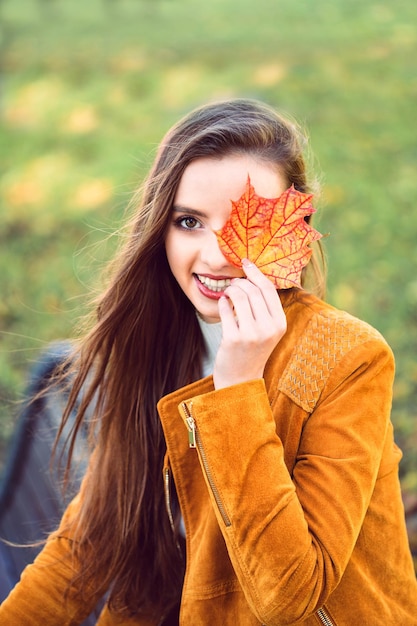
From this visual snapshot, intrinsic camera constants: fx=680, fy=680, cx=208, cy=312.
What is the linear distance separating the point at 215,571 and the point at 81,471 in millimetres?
841

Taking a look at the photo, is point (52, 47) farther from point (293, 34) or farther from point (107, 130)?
point (293, 34)

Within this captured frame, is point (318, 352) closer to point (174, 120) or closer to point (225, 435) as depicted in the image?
point (225, 435)

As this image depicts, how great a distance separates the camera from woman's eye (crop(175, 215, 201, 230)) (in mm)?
1579

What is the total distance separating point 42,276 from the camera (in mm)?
4410

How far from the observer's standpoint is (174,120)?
5.83 m

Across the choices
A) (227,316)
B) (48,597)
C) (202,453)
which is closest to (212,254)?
(227,316)

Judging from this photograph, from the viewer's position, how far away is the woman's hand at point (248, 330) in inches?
54.8

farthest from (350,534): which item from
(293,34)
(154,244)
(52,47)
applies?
(52,47)

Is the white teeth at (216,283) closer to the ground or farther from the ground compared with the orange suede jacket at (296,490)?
farther from the ground

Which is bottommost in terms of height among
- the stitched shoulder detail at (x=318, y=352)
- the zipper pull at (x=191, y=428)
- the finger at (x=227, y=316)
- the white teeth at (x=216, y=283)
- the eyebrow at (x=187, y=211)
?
the zipper pull at (x=191, y=428)

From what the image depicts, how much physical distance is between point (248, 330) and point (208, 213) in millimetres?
304

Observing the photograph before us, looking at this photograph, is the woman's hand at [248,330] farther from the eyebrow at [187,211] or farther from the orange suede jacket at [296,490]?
the eyebrow at [187,211]

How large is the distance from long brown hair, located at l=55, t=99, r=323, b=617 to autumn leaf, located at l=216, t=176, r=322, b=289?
0.32 m

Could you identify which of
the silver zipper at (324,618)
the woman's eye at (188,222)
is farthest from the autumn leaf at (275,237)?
the silver zipper at (324,618)
